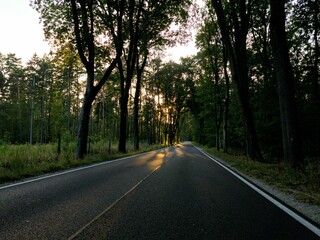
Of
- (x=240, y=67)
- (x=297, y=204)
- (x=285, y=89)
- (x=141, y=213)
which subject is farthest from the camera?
(x=240, y=67)

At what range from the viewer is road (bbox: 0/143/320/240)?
3.59 m

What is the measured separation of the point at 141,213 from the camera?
4570 mm

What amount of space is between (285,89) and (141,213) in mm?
7903

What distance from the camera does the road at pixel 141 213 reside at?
3.59 meters

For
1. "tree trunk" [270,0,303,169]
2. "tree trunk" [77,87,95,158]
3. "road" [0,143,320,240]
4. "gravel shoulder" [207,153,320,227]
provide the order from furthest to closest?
"tree trunk" [77,87,95,158]
"tree trunk" [270,0,303,169]
"gravel shoulder" [207,153,320,227]
"road" [0,143,320,240]

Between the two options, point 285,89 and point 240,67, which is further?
point 240,67

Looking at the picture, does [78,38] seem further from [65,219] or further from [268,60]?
[268,60]

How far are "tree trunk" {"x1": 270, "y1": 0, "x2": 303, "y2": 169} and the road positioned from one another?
378cm

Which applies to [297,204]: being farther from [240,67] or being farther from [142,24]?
[142,24]

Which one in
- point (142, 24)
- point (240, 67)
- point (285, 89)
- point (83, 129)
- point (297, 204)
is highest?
point (142, 24)

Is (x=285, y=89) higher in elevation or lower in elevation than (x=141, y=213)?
higher

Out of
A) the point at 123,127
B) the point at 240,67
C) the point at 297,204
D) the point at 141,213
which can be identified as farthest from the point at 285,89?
the point at 123,127

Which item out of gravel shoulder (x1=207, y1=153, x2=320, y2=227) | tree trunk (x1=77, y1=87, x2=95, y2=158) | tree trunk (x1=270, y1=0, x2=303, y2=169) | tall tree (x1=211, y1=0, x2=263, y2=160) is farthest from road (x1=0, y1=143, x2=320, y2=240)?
tall tree (x1=211, y1=0, x2=263, y2=160)

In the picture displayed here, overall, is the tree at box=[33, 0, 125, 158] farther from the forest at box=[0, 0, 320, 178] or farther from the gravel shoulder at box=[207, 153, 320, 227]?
the gravel shoulder at box=[207, 153, 320, 227]
